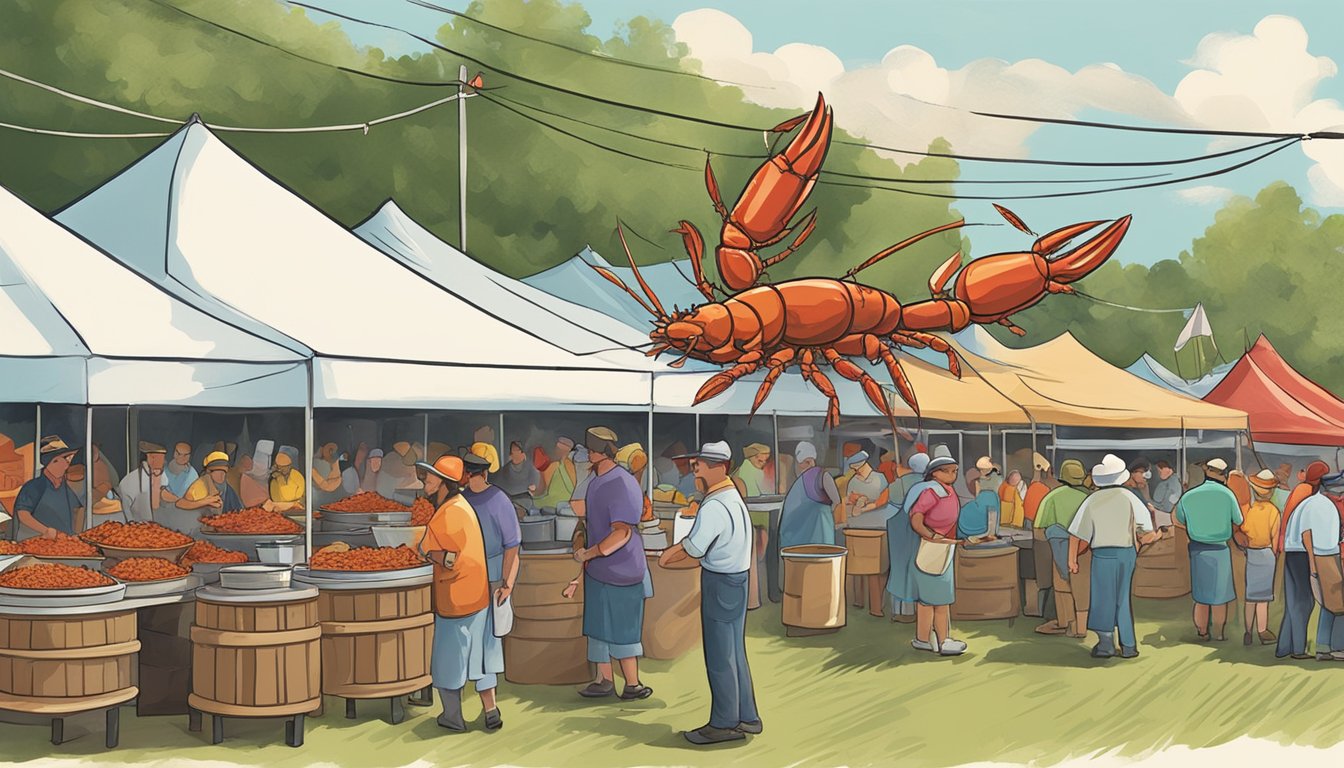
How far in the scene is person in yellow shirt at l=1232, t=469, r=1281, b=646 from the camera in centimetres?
1162

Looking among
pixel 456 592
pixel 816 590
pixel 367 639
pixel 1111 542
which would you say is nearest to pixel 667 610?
pixel 816 590

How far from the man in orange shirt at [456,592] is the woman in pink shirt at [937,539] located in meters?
4.17

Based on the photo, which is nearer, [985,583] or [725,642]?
[725,642]

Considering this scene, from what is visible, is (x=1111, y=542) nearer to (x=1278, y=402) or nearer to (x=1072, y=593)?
(x=1072, y=593)

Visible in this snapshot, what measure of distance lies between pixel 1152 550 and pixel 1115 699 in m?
5.36

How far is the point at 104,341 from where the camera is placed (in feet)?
26.2

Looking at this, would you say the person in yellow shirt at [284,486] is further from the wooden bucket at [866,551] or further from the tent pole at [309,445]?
the wooden bucket at [866,551]

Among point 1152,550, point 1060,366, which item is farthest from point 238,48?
point 1152,550

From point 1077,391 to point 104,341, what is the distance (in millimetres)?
12391

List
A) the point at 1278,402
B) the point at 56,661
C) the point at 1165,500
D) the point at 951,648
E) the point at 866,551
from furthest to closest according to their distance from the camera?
the point at 1278,402 < the point at 1165,500 < the point at 866,551 < the point at 951,648 < the point at 56,661

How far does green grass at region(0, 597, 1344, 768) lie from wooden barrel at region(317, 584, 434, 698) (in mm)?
295

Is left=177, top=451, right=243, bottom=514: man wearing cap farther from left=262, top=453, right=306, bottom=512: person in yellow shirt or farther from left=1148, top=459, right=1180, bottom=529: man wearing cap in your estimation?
left=1148, top=459, right=1180, bottom=529: man wearing cap

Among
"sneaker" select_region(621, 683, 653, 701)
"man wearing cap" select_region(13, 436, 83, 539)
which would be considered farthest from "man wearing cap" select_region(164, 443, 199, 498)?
"sneaker" select_region(621, 683, 653, 701)

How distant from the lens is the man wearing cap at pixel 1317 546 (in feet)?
34.3
